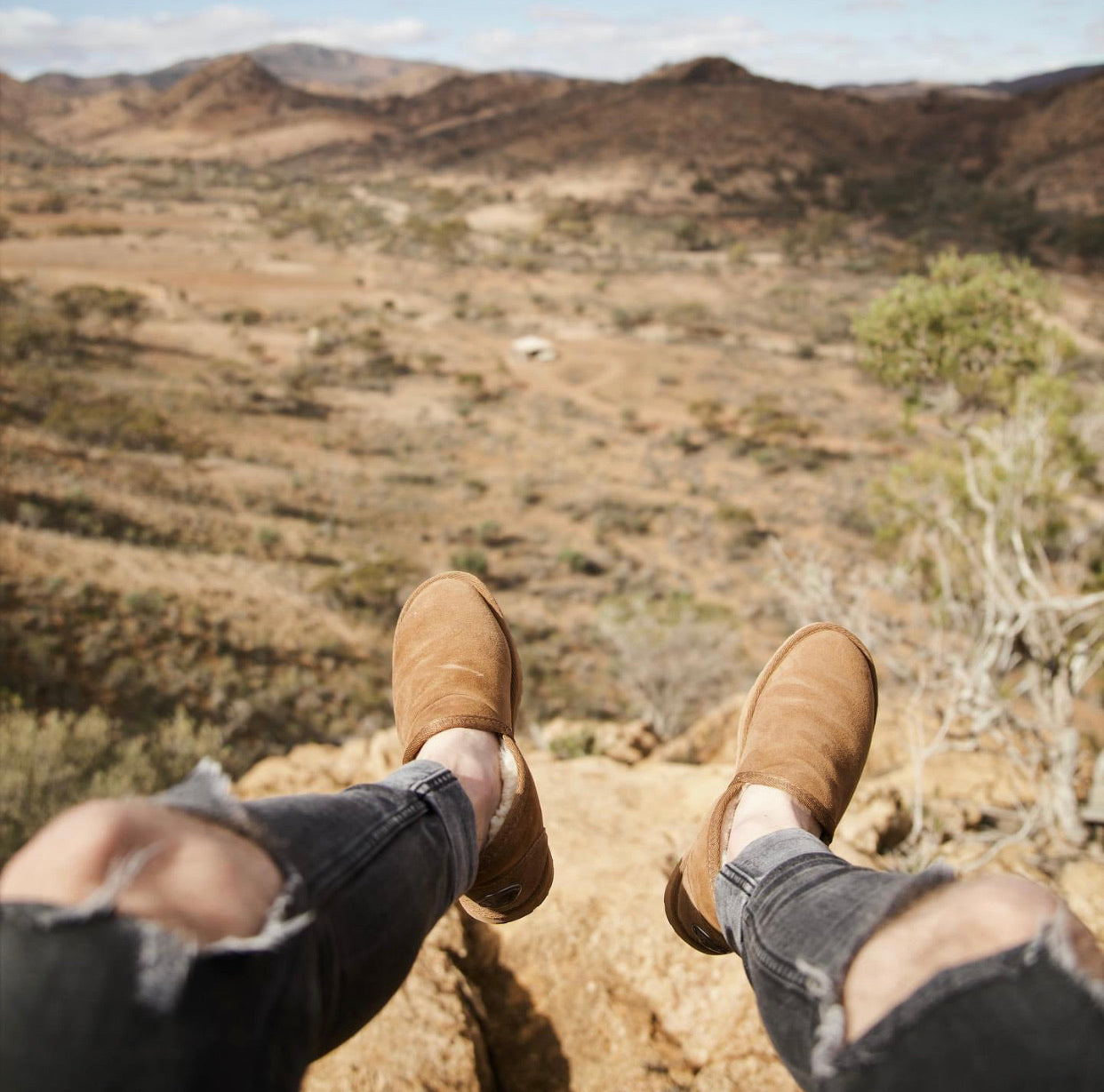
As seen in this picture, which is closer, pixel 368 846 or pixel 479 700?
pixel 368 846

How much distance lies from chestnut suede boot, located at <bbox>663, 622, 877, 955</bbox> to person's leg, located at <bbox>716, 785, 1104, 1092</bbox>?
456mm

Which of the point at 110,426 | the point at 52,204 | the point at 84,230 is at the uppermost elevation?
the point at 52,204

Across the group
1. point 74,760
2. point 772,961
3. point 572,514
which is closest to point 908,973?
point 772,961

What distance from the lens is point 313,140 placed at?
166 feet

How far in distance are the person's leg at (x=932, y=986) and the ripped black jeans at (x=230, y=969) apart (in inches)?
19.7

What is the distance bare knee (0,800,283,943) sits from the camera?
2.39ft

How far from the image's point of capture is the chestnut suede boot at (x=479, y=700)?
61.7 inches

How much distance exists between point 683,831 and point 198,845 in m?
2.20

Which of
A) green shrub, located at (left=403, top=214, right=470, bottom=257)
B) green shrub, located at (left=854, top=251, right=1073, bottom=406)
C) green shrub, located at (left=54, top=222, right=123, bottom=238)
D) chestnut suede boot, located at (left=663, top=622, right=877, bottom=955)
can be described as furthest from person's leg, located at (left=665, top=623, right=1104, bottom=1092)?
green shrub, located at (left=54, top=222, right=123, bottom=238)

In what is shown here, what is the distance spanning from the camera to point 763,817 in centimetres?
155

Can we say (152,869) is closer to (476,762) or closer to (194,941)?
(194,941)

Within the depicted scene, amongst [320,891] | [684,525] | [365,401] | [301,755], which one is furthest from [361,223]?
[320,891]

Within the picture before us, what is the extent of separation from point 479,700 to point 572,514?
10.3m

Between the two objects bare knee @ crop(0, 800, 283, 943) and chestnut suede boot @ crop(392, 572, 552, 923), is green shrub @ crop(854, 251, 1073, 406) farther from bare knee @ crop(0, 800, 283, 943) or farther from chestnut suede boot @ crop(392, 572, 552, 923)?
bare knee @ crop(0, 800, 283, 943)
